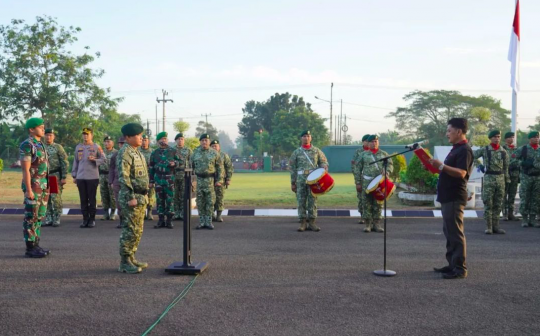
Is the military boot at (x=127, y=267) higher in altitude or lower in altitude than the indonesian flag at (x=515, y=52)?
lower

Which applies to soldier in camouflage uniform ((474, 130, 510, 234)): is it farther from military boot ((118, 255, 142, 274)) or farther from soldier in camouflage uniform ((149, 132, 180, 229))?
military boot ((118, 255, 142, 274))

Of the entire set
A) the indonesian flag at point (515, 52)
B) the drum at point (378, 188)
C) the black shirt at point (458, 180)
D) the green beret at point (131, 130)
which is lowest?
the drum at point (378, 188)

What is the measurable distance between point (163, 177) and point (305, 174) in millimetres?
2935

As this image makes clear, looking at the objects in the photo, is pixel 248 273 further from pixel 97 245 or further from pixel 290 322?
pixel 97 245

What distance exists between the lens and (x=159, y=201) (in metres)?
10.3

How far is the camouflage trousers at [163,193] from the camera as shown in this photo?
1023cm

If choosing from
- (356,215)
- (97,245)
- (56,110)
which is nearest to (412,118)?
(56,110)

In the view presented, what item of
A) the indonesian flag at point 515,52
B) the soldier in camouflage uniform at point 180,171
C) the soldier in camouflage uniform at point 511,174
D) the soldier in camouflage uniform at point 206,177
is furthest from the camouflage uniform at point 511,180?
the soldier in camouflage uniform at point 180,171

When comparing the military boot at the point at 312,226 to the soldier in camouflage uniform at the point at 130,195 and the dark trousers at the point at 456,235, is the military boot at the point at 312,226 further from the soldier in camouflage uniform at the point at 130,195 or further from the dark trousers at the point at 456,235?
the soldier in camouflage uniform at the point at 130,195

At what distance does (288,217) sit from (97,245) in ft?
17.3

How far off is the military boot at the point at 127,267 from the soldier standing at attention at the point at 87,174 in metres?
4.60

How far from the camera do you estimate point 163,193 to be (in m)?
10.2

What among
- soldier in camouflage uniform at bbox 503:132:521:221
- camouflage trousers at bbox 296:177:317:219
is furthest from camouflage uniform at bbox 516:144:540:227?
camouflage trousers at bbox 296:177:317:219

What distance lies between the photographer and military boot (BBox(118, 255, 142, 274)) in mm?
6190
